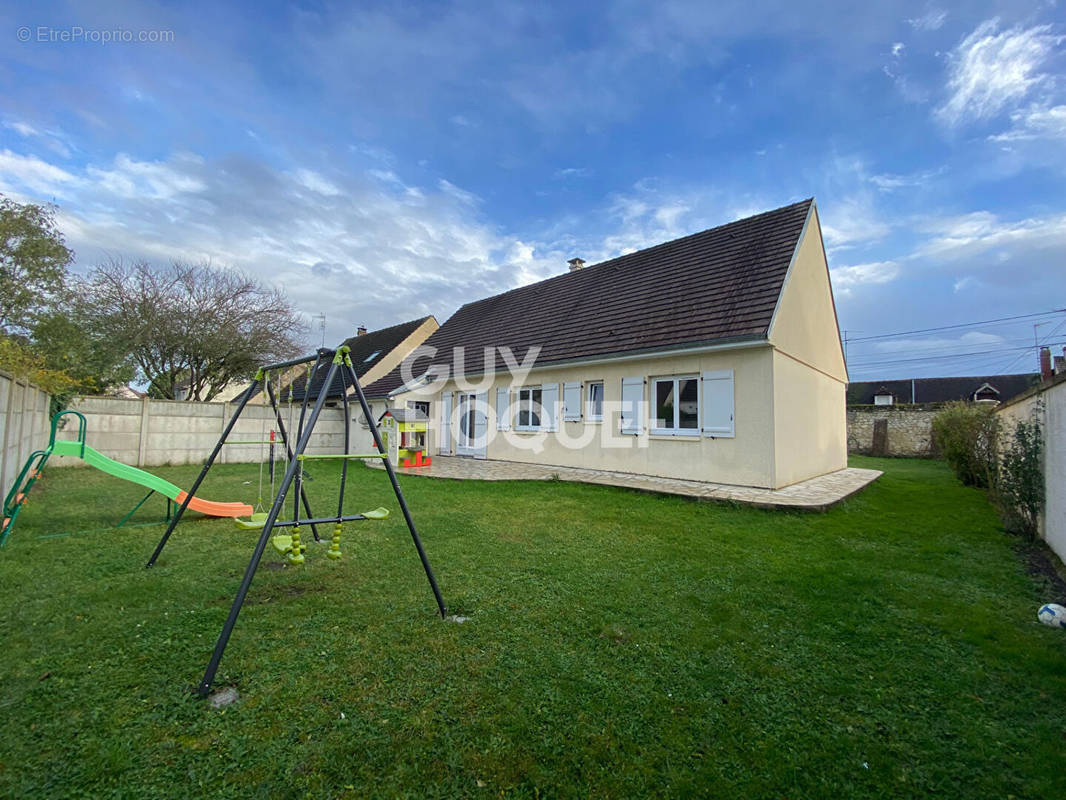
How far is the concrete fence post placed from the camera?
12430 millimetres

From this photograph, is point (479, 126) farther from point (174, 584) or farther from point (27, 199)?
point (27, 199)

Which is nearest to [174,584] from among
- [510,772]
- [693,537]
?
[510,772]

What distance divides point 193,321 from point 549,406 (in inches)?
603

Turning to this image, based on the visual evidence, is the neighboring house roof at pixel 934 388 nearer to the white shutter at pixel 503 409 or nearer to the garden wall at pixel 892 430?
the garden wall at pixel 892 430

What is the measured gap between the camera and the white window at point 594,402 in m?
11.3

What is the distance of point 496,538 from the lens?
567 centimetres

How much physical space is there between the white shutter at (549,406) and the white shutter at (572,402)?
267 millimetres

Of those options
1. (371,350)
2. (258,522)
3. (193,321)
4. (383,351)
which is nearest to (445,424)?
(383,351)

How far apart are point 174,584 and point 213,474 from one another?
902cm

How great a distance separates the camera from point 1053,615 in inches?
137

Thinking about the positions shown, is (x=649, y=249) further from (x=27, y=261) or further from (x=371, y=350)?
(x=27, y=261)

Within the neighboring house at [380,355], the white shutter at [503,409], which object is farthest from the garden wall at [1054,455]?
the neighboring house at [380,355]

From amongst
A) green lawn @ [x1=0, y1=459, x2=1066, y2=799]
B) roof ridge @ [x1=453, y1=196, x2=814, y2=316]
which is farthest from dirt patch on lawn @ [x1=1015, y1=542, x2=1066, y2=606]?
roof ridge @ [x1=453, y1=196, x2=814, y2=316]

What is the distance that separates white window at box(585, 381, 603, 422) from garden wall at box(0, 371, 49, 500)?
993 cm
